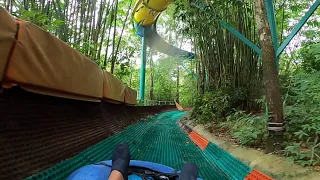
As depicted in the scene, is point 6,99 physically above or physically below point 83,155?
above

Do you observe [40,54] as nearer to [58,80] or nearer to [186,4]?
[58,80]

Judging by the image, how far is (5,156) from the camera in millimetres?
1331

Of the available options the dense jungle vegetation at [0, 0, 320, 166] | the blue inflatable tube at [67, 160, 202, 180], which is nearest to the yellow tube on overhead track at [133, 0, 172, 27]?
the dense jungle vegetation at [0, 0, 320, 166]

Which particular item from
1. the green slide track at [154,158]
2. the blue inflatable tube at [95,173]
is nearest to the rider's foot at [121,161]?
the blue inflatable tube at [95,173]

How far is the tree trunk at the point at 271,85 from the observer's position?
224 cm

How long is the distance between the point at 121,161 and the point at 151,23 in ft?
31.1

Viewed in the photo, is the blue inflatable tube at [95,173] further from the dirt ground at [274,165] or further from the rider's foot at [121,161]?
the dirt ground at [274,165]

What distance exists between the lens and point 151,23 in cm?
1048

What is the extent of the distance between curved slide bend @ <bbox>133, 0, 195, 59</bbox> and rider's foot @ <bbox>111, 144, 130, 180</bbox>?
181 inches

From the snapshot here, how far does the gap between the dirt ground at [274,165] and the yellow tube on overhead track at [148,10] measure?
13.3ft

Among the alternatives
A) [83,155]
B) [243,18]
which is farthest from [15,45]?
[243,18]

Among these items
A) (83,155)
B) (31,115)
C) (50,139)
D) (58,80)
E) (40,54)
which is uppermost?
(40,54)

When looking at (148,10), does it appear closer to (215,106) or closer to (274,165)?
(215,106)

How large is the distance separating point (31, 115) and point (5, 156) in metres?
0.35
